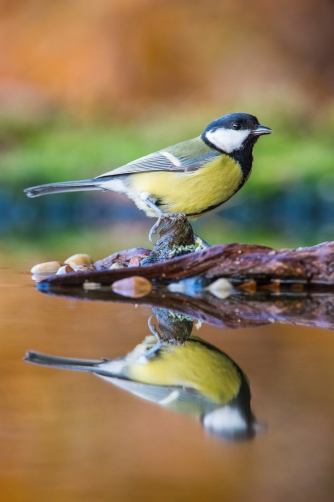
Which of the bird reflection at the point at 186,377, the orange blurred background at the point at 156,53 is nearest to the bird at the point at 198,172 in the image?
the bird reflection at the point at 186,377

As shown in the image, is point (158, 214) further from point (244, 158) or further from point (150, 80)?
point (150, 80)

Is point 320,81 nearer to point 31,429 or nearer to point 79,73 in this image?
point 79,73

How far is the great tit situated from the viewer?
59cm

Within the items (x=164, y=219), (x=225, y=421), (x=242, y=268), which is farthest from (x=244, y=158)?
(x=225, y=421)

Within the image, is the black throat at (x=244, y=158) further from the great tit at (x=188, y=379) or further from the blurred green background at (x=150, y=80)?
the blurred green background at (x=150, y=80)

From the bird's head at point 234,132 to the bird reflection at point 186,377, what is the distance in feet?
3.35

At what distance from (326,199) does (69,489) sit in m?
5.08

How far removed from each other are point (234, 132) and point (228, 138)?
3 cm

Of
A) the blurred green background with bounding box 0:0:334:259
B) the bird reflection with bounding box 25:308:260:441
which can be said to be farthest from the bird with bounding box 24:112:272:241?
the blurred green background with bounding box 0:0:334:259

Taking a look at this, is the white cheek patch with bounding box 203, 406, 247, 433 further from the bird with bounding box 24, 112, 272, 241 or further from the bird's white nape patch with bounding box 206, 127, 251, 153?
the bird's white nape patch with bounding box 206, 127, 251, 153

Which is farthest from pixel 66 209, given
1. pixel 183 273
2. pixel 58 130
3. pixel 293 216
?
pixel 183 273

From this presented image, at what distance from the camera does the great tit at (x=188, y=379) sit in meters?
0.59

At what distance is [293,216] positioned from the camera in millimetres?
5543

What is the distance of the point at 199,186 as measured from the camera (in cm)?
181
